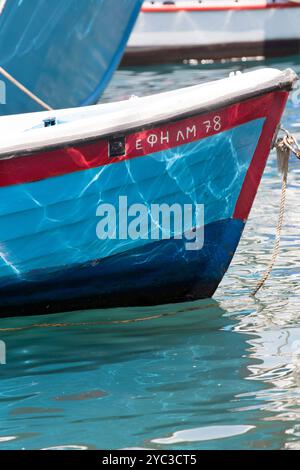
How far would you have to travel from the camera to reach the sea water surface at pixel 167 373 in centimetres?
588

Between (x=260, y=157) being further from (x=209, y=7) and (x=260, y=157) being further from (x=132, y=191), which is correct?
(x=209, y=7)

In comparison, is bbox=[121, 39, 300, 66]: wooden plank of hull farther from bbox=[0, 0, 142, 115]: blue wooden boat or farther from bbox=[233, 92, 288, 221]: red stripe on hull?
bbox=[233, 92, 288, 221]: red stripe on hull

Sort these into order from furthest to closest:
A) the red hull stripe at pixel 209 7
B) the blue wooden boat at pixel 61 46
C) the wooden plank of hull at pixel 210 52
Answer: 1. the wooden plank of hull at pixel 210 52
2. the red hull stripe at pixel 209 7
3. the blue wooden boat at pixel 61 46

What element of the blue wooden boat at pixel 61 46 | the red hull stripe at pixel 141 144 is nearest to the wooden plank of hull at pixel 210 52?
the blue wooden boat at pixel 61 46

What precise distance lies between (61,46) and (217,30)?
749cm

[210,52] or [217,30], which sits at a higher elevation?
[217,30]

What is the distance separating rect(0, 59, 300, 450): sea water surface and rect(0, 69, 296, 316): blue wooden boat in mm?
224

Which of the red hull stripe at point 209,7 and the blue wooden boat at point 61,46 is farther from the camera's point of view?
the red hull stripe at point 209,7

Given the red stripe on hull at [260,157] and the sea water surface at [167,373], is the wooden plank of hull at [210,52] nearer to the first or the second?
the sea water surface at [167,373]

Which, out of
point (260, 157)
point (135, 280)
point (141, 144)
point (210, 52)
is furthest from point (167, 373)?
point (210, 52)

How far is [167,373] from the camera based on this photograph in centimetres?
673

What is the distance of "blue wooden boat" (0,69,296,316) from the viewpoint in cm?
708

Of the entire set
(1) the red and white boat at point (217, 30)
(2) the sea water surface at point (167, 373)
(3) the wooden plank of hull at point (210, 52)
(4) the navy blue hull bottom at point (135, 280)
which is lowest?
(2) the sea water surface at point (167, 373)

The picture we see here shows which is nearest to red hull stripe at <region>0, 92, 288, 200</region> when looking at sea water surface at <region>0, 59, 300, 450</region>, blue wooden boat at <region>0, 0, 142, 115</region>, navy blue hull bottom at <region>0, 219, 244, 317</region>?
navy blue hull bottom at <region>0, 219, 244, 317</region>
